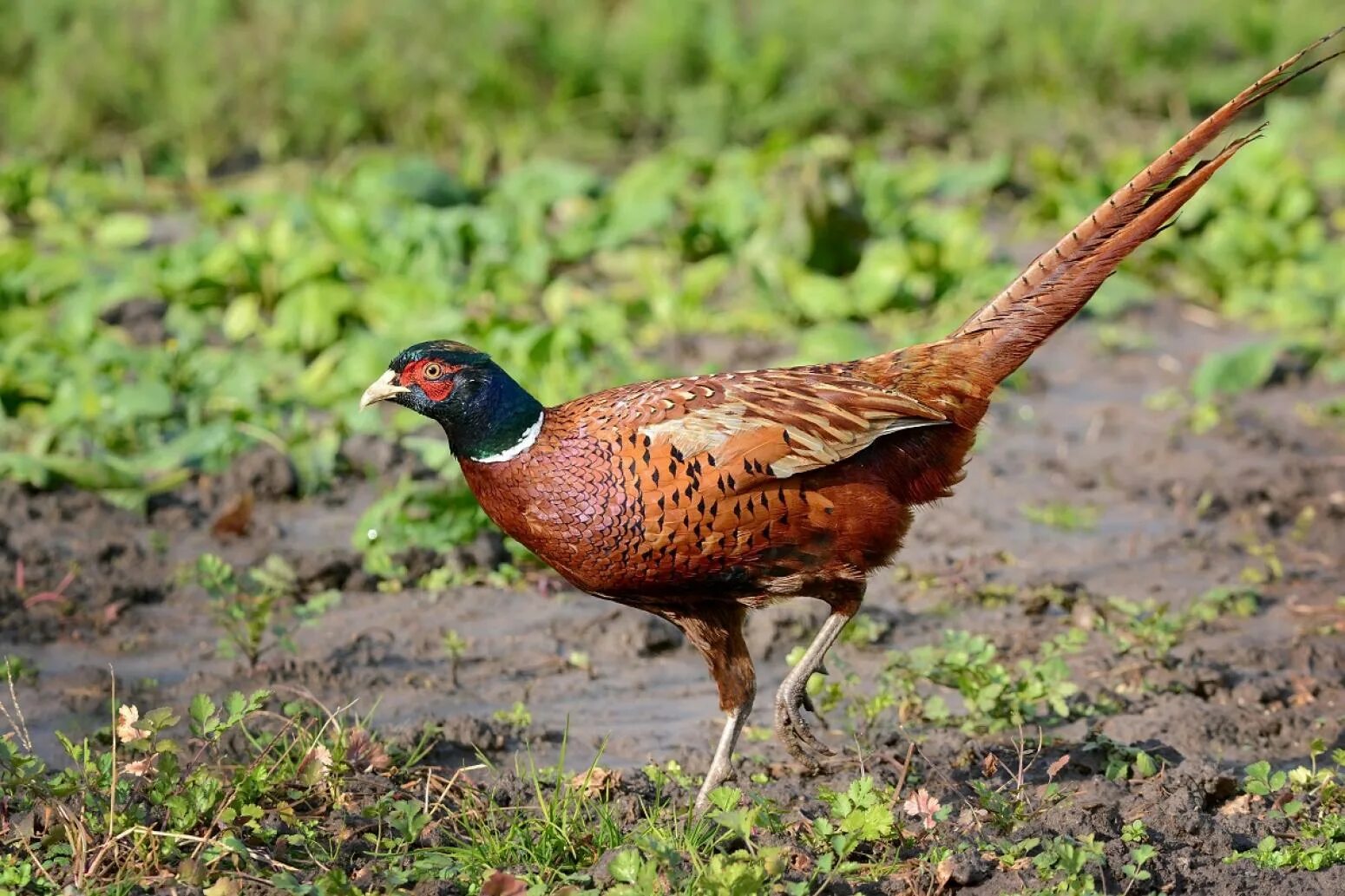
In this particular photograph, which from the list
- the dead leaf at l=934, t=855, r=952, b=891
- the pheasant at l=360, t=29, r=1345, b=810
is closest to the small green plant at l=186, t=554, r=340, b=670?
the pheasant at l=360, t=29, r=1345, b=810

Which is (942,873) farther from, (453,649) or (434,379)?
(453,649)

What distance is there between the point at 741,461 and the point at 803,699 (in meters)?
0.77

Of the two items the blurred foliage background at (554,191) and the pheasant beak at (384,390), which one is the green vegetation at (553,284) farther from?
the pheasant beak at (384,390)

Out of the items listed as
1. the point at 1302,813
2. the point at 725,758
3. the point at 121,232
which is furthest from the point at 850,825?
the point at 121,232

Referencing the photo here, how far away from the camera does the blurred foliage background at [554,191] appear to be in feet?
25.0

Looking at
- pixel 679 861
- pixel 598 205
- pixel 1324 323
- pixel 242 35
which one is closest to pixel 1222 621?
pixel 679 861

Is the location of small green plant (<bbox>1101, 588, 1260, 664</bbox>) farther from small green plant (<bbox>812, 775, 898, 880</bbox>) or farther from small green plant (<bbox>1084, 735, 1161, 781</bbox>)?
small green plant (<bbox>812, 775, 898, 880</bbox>)

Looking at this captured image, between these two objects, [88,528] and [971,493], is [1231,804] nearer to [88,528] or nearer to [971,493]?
[971,493]

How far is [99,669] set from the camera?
5309mm

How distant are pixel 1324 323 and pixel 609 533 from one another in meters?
6.04

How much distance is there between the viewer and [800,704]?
4652mm

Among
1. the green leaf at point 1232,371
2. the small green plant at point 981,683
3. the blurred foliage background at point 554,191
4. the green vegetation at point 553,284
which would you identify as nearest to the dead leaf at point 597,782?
Answer: the green vegetation at point 553,284

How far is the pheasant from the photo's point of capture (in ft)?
13.9

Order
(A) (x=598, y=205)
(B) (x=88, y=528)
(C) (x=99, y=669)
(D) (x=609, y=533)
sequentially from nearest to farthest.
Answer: (D) (x=609, y=533) → (C) (x=99, y=669) → (B) (x=88, y=528) → (A) (x=598, y=205)
